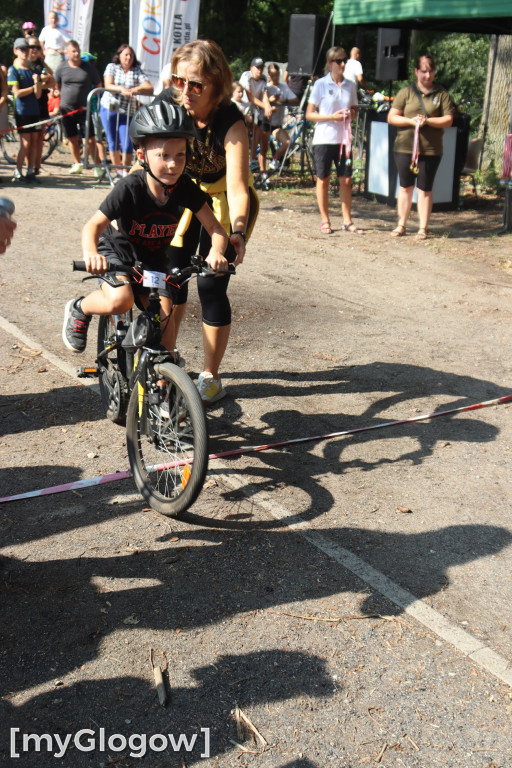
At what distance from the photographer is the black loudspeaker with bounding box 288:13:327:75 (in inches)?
699

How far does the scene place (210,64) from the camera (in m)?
4.29

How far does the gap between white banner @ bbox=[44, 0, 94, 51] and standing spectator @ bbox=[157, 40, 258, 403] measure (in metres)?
14.5

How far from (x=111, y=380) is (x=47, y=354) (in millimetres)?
1615

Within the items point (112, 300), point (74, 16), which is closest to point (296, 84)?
point (74, 16)

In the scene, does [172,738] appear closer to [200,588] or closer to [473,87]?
[200,588]

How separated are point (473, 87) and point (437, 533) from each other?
2395cm

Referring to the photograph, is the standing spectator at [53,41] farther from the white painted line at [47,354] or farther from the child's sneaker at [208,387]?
the child's sneaker at [208,387]

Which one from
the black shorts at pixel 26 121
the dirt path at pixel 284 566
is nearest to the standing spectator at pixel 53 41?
the black shorts at pixel 26 121

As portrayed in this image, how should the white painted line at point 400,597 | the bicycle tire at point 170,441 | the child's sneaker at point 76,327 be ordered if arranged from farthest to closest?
the child's sneaker at point 76,327 < the bicycle tire at point 170,441 < the white painted line at point 400,597

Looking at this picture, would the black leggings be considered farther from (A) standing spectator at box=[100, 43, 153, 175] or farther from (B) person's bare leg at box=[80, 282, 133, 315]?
(A) standing spectator at box=[100, 43, 153, 175]

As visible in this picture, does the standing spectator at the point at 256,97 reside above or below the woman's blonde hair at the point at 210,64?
above

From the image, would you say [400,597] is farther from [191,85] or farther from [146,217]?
[191,85]

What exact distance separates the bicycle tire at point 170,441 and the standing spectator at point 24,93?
1070 cm

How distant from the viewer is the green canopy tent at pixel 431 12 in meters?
10.2
